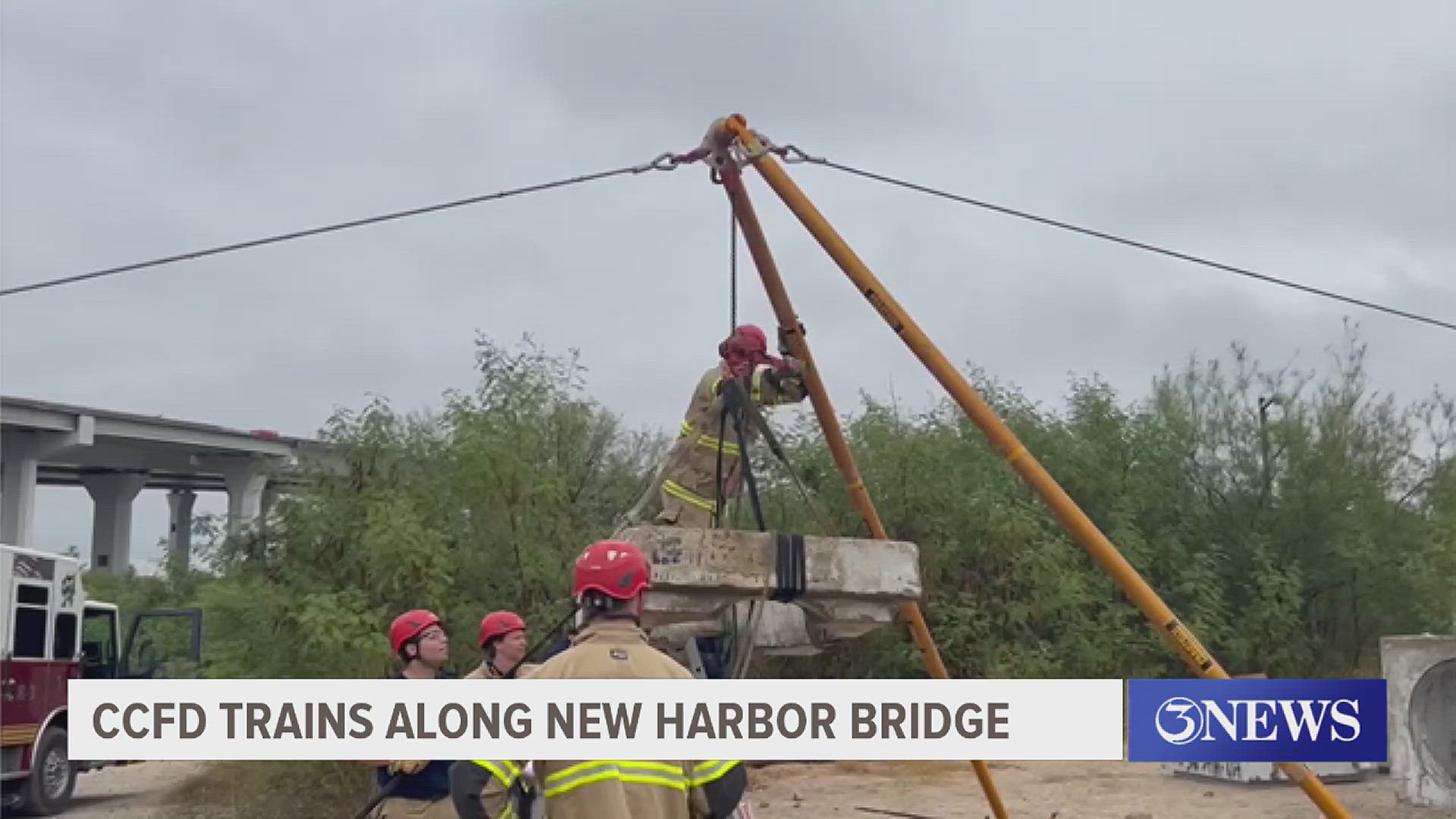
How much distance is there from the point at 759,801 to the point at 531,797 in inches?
504

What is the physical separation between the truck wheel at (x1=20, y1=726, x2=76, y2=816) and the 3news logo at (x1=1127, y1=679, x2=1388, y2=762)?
525 inches

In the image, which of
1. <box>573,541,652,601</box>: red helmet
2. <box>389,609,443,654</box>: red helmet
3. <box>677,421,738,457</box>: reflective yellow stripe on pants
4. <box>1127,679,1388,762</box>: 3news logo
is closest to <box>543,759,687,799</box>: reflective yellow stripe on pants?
<box>573,541,652,601</box>: red helmet

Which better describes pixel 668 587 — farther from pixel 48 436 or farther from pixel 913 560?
pixel 48 436

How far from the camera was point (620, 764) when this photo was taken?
13.5ft

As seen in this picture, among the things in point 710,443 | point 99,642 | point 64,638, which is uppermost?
point 710,443

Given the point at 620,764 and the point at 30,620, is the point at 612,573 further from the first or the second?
the point at 30,620

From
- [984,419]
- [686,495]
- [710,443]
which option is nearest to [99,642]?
[686,495]

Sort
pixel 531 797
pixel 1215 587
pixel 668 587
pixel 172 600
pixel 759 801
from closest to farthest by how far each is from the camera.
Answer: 1. pixel 531 797
2. pixel 668 587
3. pixel 759 801
4. pixel 1215 587
5. pixel 172 600

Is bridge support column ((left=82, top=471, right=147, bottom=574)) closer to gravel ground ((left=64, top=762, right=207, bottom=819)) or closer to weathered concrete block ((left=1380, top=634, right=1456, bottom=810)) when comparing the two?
gravel ground ((left=64, top=762, right=207, bottom=819))

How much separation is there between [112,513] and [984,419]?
148 ft

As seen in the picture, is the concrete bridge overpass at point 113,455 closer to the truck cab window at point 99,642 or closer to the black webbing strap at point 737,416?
the truck cab window at point 99,642

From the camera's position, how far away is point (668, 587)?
24.0 feet

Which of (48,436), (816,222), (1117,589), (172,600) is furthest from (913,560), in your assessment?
(48,436)

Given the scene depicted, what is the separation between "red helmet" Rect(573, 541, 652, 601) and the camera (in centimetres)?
434
